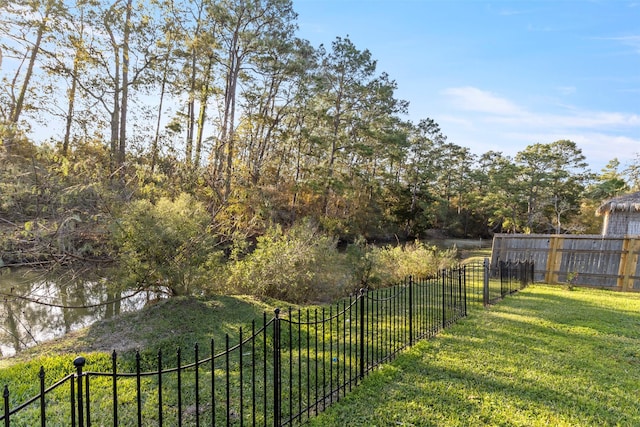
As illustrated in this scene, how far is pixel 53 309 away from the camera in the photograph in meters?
Result: 7.85

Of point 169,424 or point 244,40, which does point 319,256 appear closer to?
point 169,424

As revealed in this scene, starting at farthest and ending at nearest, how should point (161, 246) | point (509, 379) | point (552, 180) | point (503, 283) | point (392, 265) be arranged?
point (552, 180) → point (392, 265) → point (503, 283) → point (161, 246) → point (509, 379)

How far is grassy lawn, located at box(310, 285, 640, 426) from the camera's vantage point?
3078 millimetres

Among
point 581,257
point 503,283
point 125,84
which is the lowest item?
→ point 503,283

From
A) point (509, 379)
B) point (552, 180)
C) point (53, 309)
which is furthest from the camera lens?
point (552, 180)

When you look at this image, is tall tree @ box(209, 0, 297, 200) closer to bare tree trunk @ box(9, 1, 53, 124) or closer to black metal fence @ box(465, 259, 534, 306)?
bare tree trunk @ box(9, 1, 53, 124)

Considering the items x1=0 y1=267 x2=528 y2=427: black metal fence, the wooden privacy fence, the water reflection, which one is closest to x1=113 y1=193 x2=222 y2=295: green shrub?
the water reflection

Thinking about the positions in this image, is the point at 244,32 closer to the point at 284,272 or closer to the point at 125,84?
the point at 125,84

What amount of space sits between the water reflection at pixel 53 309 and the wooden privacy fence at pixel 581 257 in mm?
10976

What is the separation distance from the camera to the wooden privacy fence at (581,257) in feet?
31.7

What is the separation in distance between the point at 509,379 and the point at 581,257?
29.1ft

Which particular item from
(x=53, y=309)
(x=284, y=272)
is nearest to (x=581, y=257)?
(x=284, y=272)

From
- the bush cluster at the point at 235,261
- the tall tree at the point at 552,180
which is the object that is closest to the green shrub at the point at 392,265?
the bush cluster at the point at 235,261

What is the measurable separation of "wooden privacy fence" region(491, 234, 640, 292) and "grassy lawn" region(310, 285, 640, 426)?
468 cm
